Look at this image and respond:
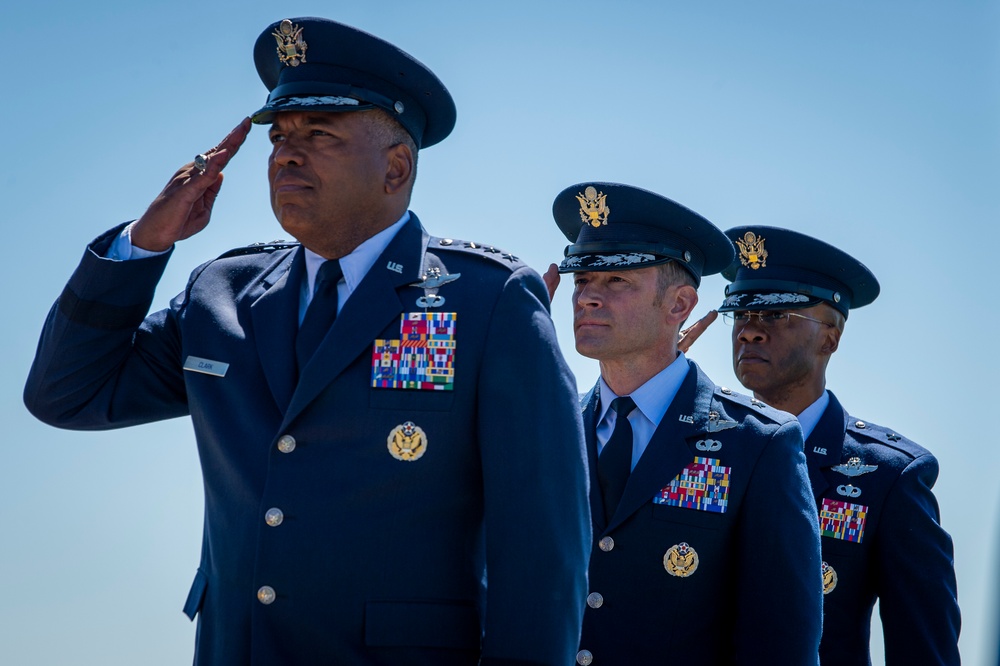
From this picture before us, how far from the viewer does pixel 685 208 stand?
640cm

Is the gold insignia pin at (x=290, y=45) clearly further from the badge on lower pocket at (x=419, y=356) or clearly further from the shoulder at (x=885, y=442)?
the shoulder at (x=885, y=442)

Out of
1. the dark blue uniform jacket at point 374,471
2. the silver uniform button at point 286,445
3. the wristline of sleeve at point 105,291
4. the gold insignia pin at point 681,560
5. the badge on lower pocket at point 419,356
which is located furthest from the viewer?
the gold insignia pin at point 681,560

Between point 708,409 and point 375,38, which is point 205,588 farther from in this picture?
point 708,409

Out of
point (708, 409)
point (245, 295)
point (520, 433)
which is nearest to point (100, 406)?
point (245, 295)

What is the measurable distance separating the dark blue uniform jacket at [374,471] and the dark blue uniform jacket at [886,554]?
2938mm

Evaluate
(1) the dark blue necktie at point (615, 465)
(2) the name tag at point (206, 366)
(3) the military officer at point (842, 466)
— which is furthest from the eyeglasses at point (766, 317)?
(2) the name tag at point (206, 366)

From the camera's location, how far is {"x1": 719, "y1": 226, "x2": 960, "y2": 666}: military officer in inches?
260

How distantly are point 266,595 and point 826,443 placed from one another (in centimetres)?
390

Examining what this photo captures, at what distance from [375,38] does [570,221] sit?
7.13 ft

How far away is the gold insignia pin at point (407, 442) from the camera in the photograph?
13.7 feet

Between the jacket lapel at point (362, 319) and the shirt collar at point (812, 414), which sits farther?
the shirt collar at point (812, 414)

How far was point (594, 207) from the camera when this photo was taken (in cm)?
652

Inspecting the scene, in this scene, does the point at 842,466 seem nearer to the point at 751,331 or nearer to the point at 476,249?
the point at 751,331

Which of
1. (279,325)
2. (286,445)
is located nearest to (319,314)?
(279,325)
